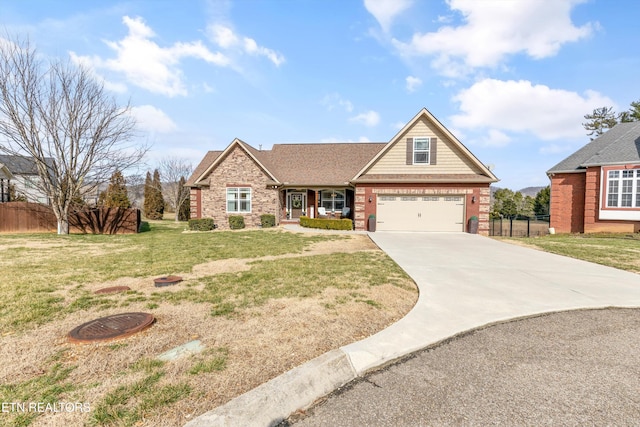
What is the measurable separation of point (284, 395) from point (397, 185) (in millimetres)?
16803

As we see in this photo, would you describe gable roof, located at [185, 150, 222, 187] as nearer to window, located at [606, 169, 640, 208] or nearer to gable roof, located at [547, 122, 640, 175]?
gable roof, located at [547, 122, 640, 175]

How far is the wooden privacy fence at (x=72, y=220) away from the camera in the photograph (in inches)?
705

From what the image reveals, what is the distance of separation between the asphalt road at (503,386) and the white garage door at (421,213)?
14276 mm

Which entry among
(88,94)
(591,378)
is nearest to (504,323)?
(591,378)

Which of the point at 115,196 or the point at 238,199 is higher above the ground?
the point at 115,196

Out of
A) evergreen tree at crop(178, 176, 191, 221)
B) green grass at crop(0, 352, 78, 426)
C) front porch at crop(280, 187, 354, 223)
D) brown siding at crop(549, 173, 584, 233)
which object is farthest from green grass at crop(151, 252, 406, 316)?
evergreen tree at crop(178, 176, 191, 221)

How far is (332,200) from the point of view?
75.7ft

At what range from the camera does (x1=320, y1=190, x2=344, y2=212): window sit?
2289cm

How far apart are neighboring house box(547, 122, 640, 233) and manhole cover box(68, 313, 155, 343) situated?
2430 centimetres

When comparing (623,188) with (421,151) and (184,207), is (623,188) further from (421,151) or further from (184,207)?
(184,207)

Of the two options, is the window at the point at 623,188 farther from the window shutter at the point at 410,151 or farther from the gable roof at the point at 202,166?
the gable roof at the point at 202,166

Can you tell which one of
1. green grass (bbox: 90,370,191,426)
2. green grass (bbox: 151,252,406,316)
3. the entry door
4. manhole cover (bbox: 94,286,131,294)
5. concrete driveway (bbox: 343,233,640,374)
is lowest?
concrete driveway (bbox: 343,233,640,374)

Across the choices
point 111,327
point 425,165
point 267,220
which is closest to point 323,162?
point 267,220

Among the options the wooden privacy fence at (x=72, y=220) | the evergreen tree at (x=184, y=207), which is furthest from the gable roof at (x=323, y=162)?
the evergreen tree at (x=184, y=207)
